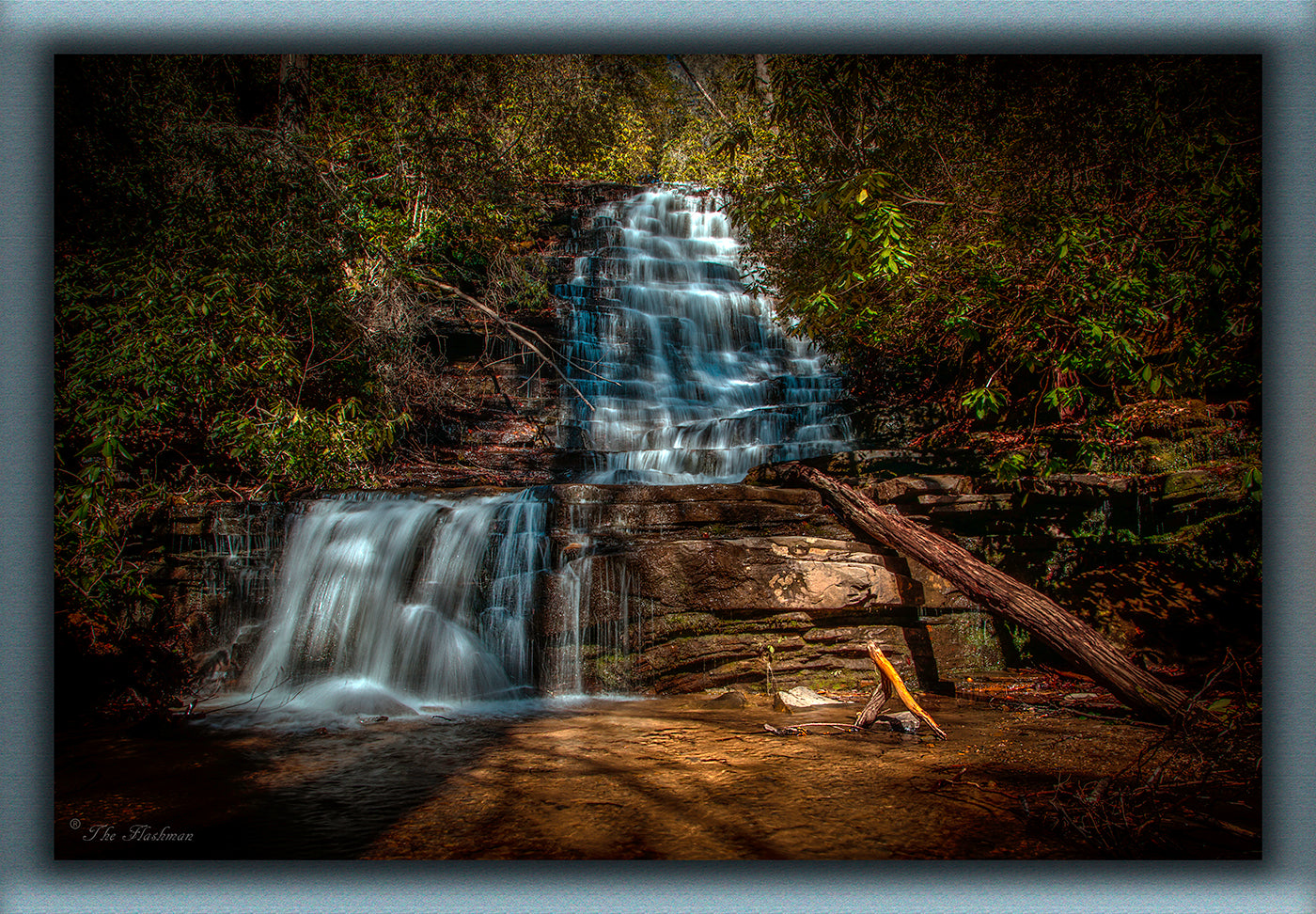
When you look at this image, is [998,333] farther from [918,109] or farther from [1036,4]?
[1036,4]

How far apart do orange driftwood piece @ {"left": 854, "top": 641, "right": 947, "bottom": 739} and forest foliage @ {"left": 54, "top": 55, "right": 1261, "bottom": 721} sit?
1.82 meters

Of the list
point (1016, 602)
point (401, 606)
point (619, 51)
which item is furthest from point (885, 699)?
point (619, 51)

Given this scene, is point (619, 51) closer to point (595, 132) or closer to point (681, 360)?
point (595, 132)

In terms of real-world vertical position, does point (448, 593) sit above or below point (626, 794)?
above

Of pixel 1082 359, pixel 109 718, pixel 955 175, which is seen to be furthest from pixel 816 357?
pixel 109 718

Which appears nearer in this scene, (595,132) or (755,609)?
(755,609)

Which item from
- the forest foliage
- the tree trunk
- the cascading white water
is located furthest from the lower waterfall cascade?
the tree trunk

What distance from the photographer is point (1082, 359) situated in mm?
3580

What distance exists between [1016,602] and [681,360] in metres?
6.38

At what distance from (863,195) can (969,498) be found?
215cm

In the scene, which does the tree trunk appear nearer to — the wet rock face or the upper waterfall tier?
the wet rock face

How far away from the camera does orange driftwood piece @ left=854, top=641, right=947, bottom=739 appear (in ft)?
9.81

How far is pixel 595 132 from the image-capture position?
247 inches

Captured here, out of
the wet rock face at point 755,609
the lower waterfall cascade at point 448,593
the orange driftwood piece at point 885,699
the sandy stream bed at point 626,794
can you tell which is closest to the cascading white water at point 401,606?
the lower waterfall cascade at point 448,593
